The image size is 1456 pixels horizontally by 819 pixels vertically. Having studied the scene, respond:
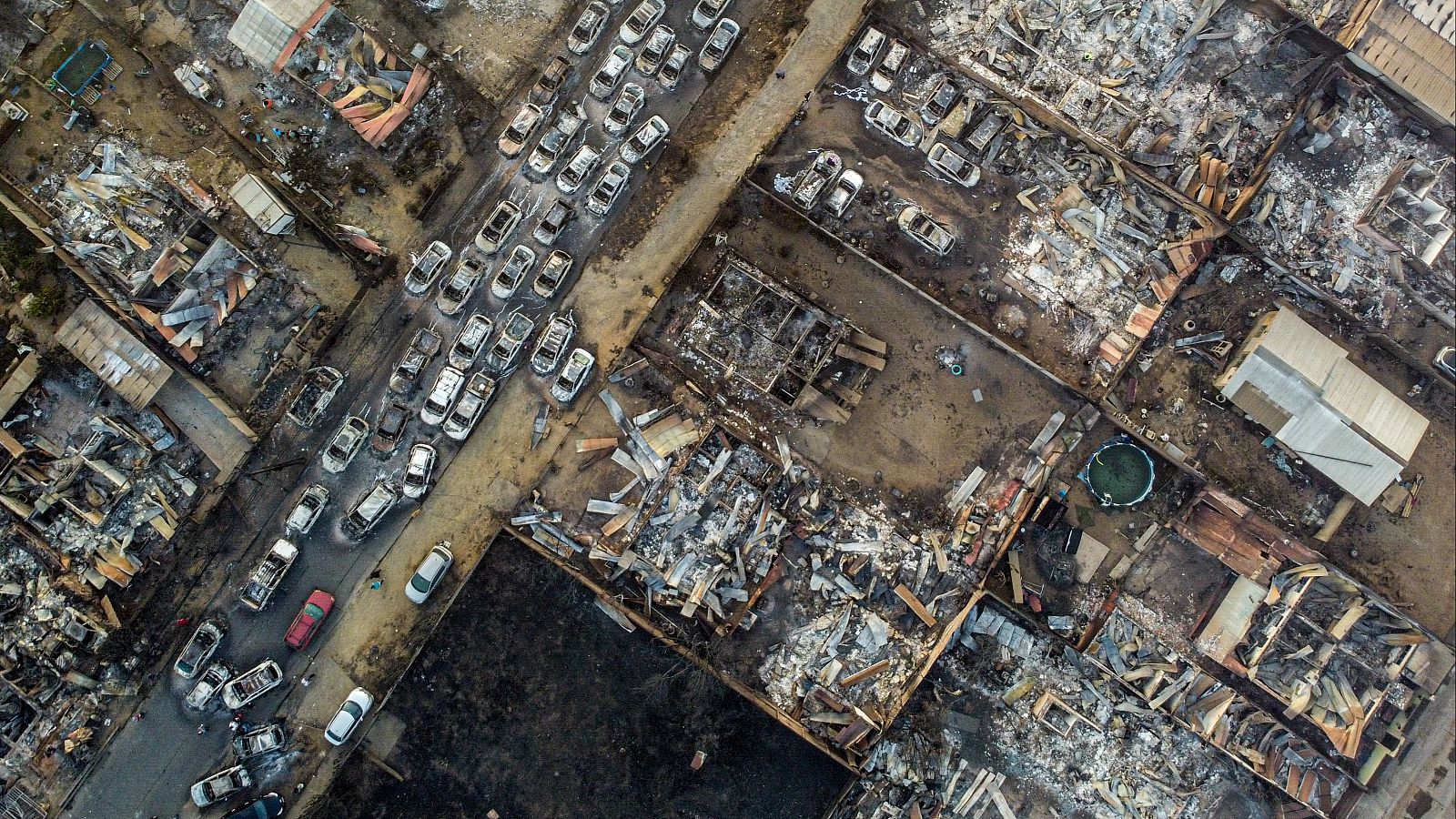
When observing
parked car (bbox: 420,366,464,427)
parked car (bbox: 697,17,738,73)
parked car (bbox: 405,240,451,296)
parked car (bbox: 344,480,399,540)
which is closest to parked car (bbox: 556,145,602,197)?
parked car (bbox: 405,240,451,296)

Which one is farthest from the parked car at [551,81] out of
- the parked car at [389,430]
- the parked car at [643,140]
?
the parked car at [389,430]

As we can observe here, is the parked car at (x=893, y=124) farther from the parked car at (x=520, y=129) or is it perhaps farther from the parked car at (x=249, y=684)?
the parked car at (x=249, y=684)

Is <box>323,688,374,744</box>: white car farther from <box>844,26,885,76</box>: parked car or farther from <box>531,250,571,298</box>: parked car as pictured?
<box>844,26,885,76</box>: parked car

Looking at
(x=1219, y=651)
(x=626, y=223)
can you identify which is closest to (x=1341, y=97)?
(x=1219, y=651)

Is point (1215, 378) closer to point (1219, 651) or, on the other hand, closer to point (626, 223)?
point (1219, 651)

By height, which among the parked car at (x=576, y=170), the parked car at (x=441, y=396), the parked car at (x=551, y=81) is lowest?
the parked car at (x=441, y=396)
